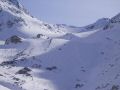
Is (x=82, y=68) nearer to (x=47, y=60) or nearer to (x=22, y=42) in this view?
(x=47, y=60)

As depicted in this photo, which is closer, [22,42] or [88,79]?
[88,79]

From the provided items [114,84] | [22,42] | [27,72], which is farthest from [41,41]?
[114,84]

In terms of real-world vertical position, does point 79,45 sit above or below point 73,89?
above

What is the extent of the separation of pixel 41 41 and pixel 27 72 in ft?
144

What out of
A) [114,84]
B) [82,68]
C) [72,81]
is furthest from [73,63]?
[114,84]

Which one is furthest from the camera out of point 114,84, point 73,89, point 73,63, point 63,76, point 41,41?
Result: point 41,41

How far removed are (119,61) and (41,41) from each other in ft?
157

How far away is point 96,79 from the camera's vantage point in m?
124

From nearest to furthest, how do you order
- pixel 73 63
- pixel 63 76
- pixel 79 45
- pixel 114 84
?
pixel 114 84 < pixel 63 76 < pixel 73 63 < pixel 79 45

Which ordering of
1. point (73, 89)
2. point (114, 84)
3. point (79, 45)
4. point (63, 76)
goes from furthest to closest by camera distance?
point (79, 45)
point (63, 76)
point (73, 89)
point (114, 84)

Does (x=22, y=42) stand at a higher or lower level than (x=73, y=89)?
higher

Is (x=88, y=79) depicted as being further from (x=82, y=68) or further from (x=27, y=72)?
(x=27, y=72)

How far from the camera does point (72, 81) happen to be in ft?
417

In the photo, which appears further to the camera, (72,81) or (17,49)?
(17,49)
